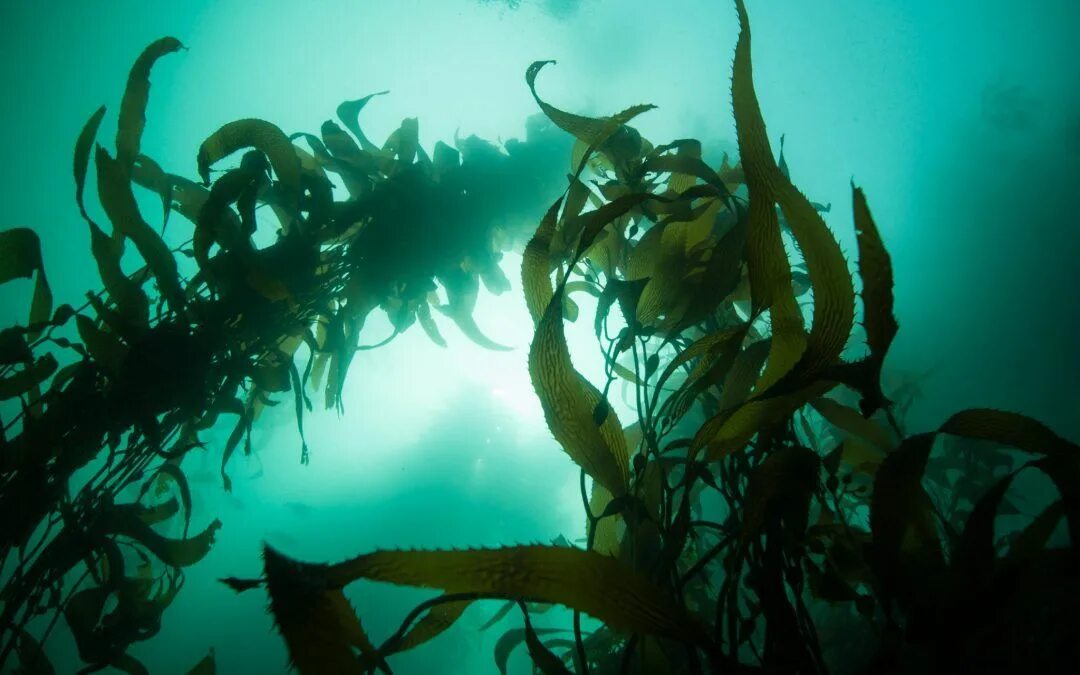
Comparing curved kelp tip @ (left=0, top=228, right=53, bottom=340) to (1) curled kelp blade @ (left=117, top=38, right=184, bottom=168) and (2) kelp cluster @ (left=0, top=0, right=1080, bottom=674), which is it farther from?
(1) curled kelp blade @ (left=117, top=38, right=184, bottom=168)

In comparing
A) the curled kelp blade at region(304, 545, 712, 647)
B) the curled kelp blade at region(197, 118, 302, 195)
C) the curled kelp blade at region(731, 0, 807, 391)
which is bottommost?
the curled kelp blade at region(304, 545, 712, 647)

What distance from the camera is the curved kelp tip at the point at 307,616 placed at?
50cm

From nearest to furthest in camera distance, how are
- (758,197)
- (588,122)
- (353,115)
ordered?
1. (758,197)
2. (588,122)
3. (353,115)

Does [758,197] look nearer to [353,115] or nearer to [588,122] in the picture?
[588,122]

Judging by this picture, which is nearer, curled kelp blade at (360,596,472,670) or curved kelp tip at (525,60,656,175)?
curled kelp blade at (360,596,472,670)

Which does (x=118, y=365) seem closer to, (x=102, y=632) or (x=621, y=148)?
(x=102, y=632)

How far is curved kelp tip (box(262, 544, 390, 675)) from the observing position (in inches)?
19.7

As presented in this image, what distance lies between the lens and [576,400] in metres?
0.90

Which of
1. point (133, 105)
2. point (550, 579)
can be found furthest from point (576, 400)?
point (133, 105)

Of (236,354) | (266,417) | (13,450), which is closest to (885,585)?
(236,354)

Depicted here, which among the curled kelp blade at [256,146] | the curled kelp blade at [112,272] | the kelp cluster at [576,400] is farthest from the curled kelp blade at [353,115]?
the curled kelp blade at [112,272]

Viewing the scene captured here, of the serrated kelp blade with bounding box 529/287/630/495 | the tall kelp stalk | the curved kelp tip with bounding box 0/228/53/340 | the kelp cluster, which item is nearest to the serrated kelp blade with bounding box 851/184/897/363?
the kelp cluster

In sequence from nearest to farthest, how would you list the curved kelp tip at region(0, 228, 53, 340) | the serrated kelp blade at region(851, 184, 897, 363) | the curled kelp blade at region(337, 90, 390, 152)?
the serrated kelp blade at region(851, 184, 897, 363), the curved kelp tip at region(0, 228, 53, 340), the curled kelp blade at region(337, 90, 390, 152)

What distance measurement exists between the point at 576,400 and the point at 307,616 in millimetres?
551
